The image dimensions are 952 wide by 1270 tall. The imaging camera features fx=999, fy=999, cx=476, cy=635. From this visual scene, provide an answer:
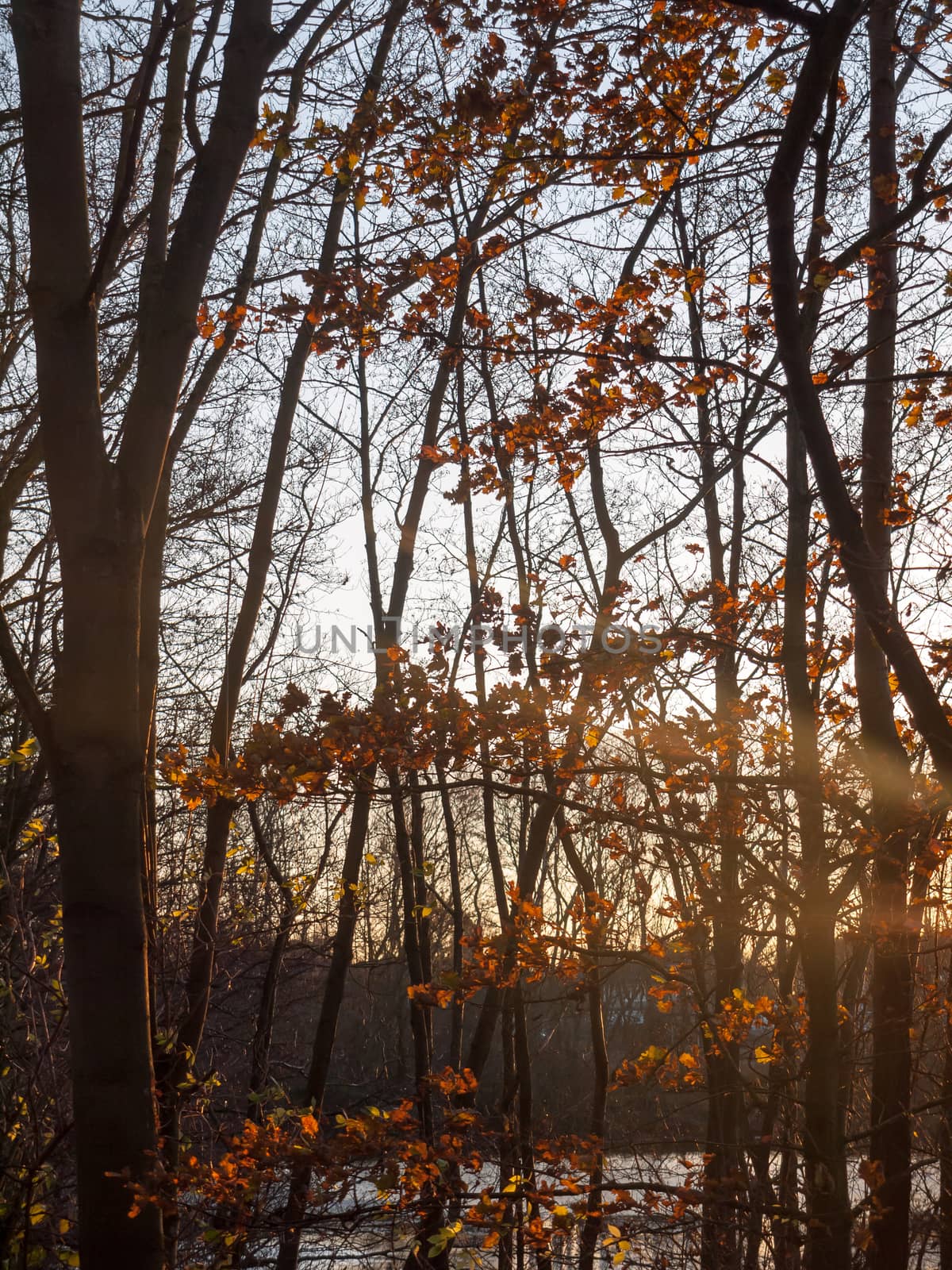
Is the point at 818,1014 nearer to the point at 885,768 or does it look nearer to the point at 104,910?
the point at 885,768

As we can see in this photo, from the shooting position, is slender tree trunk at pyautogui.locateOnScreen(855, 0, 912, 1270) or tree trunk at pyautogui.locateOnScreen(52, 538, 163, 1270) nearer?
tree trunk at pyautogui.locateOnScreen(52, 538, 163, 1270)

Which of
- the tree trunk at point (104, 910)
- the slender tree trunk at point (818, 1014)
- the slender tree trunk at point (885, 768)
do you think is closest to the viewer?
the tree trunk at point (104, 910)

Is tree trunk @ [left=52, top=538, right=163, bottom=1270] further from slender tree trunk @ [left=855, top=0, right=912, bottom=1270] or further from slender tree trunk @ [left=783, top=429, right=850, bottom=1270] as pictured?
slender tree trunk @ [left=855, top=0, right=912, bottom=1270]

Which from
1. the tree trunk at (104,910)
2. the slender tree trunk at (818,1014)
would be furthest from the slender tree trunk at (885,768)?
the tree trunk at (104,910)

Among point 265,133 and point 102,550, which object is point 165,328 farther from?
point 265,133

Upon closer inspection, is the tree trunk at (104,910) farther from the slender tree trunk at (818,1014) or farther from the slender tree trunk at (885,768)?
the slender tree trunk at (885,768)

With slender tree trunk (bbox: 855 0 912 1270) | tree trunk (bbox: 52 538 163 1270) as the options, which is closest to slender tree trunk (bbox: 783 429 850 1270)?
slender tree trunk (bbox: 855 0 912 1270)

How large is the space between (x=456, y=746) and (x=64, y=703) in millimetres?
1391

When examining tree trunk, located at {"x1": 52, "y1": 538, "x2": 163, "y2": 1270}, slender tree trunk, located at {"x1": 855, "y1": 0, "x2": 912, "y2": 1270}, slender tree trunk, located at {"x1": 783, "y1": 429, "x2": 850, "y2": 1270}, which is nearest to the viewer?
tree trunk, located at {"x1": 52, "y1": 538, "x2": 163, "y2": 1270}

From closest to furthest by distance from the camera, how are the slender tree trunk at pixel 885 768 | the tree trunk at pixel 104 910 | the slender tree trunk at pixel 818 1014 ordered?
the tree trunk at pixel 104 910 → the slender tree trunk at pixel 818 1014 → the slender tree trunk at pixel 885 768

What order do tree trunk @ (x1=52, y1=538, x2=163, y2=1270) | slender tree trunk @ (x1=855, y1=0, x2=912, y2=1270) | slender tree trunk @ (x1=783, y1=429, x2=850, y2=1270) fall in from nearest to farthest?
tree trunk @ (x1=52, y1=538, x2=163, y2=1270) < slender tree trunk @ (x1=783, y1=429, x2=850, y2=1270) < slender tree trunk @ (x1=855, y1=0, x2=912, y2=1270)

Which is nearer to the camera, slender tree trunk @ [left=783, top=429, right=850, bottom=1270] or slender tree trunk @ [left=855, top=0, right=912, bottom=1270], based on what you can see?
slender tree trunk @ [left=783, top=429, right=850, bottom=1270]

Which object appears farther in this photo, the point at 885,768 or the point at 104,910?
the point at 885,768

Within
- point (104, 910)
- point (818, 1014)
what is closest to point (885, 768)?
point (818, 1014)
